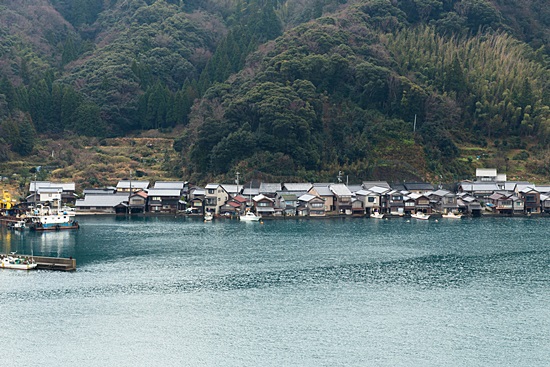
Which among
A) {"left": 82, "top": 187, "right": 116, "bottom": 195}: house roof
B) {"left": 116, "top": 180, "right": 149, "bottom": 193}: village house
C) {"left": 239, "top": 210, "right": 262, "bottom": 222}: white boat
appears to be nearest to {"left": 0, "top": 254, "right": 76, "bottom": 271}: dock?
{"left": 239, "top": 210, "right": 262, "bottom": 222}: white boat

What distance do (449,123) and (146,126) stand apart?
27282mm

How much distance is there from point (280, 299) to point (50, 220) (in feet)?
69.2

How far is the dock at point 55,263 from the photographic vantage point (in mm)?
33469

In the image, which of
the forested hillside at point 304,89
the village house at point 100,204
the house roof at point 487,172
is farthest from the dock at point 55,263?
the house roof at point 487,172

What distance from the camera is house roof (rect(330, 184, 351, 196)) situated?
5195cm

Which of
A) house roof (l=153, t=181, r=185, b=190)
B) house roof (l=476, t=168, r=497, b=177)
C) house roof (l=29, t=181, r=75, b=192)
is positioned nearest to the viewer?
house roof (l=29, t=181, r=75, b=192)

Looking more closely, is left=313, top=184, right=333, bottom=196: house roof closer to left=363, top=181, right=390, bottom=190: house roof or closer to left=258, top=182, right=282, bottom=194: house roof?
left=258, top=182, right=282, bottom=194: house roof

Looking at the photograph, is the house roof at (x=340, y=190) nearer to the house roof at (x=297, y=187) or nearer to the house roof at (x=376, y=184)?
the house roof at (x=297, y=187)

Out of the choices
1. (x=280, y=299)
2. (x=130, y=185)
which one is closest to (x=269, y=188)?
(x=130, y=185)

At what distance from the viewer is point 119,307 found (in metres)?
27.4

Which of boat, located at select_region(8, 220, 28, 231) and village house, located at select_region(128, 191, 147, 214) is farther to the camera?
village house, located at select_region(128, 191, 147, 214)

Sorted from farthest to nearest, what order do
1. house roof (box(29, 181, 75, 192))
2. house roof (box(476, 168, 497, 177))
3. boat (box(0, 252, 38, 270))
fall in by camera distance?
house roof (box(476, 168, 497, 177))
house roof (box(29, 181, 75, 192))
boat (box(0, 252, 38, 270))

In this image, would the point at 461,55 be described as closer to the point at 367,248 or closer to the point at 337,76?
the point at 337,76

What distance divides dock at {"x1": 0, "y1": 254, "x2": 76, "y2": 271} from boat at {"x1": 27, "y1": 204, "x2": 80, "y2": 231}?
35.7ft
